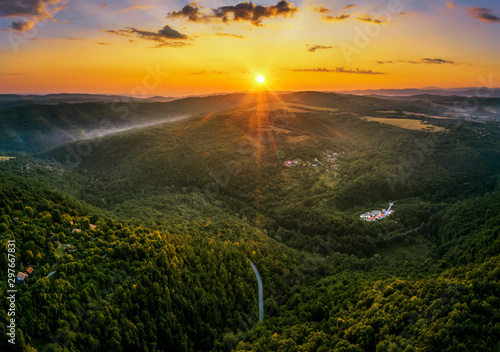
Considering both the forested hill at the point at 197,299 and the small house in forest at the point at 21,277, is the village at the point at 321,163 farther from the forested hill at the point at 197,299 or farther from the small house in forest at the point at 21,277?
the small house in forest at the point at 21,277

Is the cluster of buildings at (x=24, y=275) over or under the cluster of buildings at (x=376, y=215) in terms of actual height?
over

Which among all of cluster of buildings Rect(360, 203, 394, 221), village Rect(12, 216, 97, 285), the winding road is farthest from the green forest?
cluster of buildings Rect(360, 203, 394, 221)

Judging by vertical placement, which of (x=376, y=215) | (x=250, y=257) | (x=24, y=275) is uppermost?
(x=24, y=275)

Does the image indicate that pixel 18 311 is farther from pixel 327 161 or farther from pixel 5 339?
pixel 327 161

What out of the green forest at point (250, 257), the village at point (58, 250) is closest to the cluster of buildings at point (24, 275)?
Result: the village at point (58, 250)

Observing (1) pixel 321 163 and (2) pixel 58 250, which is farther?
(1) pixel 321 163

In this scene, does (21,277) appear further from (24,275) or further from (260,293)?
(260,293)

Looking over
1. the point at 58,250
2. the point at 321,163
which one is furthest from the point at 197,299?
the point at 321,163

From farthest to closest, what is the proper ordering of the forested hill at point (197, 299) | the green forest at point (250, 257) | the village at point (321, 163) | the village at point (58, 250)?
the village at point (321, 163)
the green forest at point (250, 257)
the village at point (58, 250)
the forested hill at point (197, 299)
